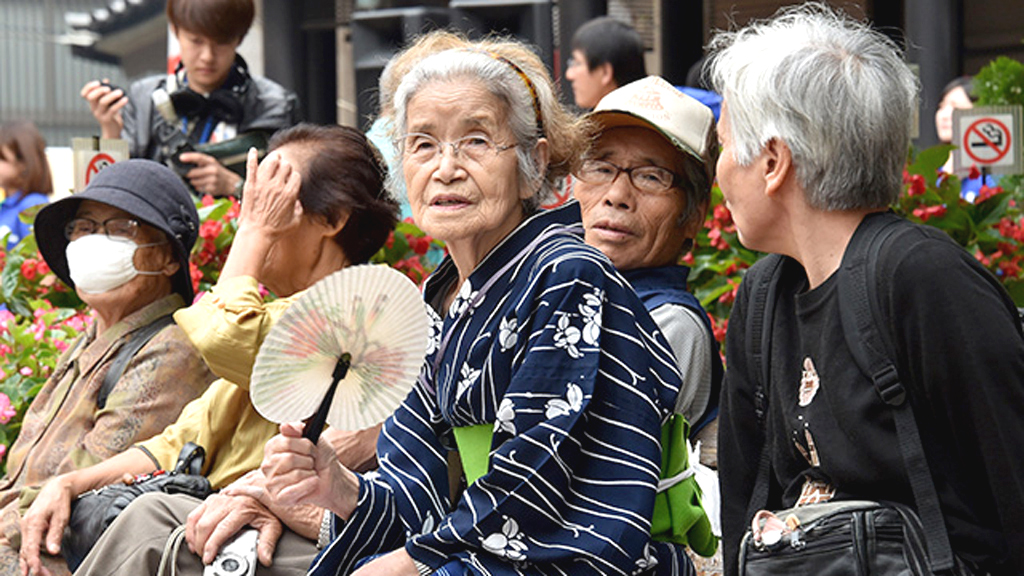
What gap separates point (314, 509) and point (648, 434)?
3.23ft

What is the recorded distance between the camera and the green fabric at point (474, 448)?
10.3 ft

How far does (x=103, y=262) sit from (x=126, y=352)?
0.29m

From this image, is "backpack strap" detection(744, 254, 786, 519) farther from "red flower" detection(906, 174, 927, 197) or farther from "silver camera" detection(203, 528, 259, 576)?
"red flower" detection(906, 174, 927, 197)

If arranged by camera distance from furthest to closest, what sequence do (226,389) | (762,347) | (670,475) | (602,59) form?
(602,59), (226,389), (670,475), (762,347)

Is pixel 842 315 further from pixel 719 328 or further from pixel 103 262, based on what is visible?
pixel 103 262

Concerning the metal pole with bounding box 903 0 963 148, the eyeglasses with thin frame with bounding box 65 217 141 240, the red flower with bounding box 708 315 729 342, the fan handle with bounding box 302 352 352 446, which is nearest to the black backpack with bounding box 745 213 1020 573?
the fan handle with bounding box 302 352 352 446

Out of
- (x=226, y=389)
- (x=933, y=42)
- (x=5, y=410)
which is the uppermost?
(x=933, y=42)

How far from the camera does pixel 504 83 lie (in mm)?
3301

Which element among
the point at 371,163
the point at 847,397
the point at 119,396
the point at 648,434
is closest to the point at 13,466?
the point at 119,396

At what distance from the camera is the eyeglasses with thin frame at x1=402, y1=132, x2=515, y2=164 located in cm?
328

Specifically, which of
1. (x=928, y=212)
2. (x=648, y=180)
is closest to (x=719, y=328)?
(x=928, y=212)

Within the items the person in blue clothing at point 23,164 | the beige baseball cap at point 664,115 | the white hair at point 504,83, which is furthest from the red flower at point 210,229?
the person in blue clothing at point 23,164

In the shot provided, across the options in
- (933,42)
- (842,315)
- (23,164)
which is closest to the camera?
(842,315)

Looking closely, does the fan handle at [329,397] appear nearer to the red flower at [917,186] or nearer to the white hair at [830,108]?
the white hair at [830,108]
